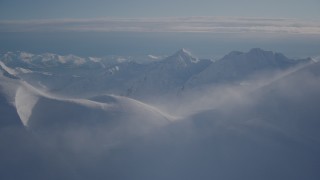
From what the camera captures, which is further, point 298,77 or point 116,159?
point 298,77

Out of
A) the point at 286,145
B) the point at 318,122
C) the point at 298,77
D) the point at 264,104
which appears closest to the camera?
the point at 286,145

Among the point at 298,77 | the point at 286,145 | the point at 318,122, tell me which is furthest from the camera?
the point at 298,77

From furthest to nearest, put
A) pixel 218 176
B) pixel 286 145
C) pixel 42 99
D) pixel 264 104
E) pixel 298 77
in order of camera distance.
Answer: pixel 298 77 < pixel 264 104 < pixel 42 99 < pixel 286 145 < pixel 218 176

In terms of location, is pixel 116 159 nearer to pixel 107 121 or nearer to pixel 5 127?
pixel 107 121

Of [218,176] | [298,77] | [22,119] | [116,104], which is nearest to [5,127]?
[22,119]

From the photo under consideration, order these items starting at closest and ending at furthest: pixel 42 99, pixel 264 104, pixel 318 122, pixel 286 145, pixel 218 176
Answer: pixel 218 176 < pixel 286 145 < pixel 318 122 < pixel 42 99 < pixel 264 104

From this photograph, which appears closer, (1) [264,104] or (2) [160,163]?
(2) [160,163]

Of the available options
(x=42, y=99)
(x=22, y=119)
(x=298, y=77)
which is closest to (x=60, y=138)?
(x=22, y=119)

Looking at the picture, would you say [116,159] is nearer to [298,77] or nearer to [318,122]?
[318,122]
